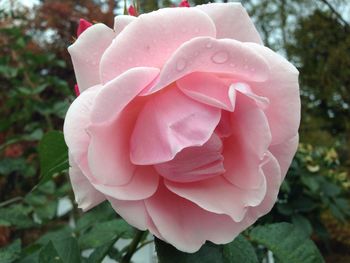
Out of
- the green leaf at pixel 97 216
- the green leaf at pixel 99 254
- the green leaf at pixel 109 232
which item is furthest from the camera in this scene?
the green leaf at pixel 97 216

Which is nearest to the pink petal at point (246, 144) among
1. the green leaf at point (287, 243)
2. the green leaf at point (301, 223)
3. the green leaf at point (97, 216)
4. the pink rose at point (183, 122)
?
the pink rose at point (183, 122)

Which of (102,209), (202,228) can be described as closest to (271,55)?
(202,228)

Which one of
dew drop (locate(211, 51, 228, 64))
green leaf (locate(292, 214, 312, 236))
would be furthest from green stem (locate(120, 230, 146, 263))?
green leaf (locate(292, 214, 312, 236))

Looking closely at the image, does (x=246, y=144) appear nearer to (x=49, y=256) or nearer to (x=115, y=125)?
(x=115, y=125)

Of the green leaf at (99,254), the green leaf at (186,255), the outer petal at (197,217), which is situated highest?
the outer petal at (197,217)

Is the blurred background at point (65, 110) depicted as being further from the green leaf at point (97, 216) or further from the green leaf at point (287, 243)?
the green leaf at point (287, 243)

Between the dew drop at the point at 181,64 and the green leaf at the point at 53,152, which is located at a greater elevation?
the dew drop at the point at 181,64

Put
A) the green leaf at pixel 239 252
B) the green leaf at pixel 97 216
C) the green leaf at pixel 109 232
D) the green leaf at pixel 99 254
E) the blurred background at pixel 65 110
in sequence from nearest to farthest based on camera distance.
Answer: the green leaf at pixel 239 252, the green leaf at pixel 99 254, the green leaf at pixel 109 232, the green leaf at pixel 97 216, the blurred background at pixel 65 110
